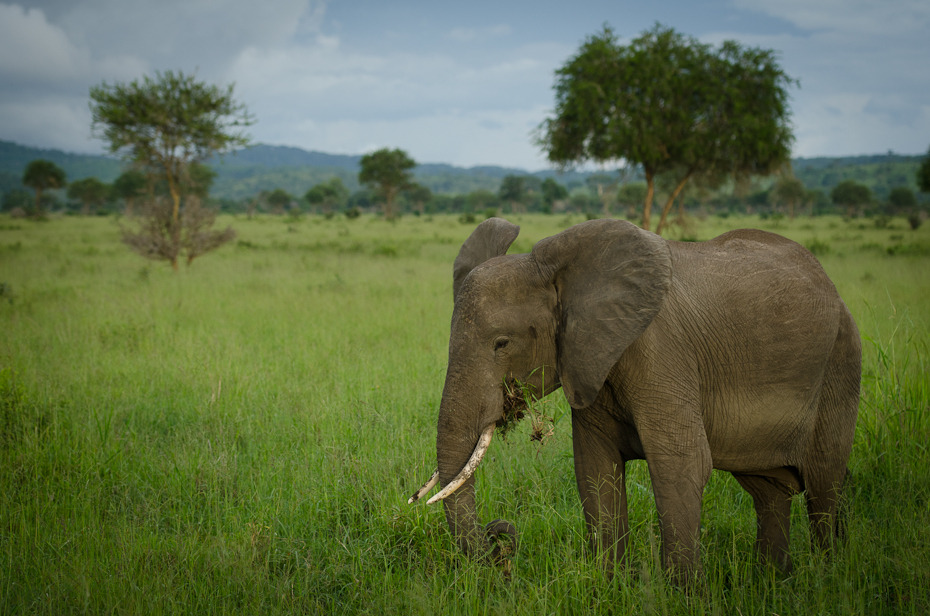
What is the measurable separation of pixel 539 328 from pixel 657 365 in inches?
21.7

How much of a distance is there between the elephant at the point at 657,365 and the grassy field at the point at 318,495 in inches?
11.4

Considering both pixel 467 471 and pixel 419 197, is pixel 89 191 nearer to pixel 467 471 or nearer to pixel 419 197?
pixel 419 197

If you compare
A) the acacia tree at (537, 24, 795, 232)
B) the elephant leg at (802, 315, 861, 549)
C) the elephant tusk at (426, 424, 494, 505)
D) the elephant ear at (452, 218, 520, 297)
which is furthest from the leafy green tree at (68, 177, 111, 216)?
the elephant leg at (802, 315, 861, 549)

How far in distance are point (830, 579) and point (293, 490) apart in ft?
9.98

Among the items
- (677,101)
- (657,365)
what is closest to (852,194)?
(677,101)

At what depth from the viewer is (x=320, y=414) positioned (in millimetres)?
5133

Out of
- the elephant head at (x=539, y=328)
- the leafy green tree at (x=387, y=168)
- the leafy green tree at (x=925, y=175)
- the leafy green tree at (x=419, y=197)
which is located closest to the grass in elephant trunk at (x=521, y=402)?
the elephant head at (x=539, y=328)

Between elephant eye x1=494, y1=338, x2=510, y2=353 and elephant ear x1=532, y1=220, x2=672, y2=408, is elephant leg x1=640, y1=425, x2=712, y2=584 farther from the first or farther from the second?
elephant eye x1=494, y1=338, x2=510, y2=353

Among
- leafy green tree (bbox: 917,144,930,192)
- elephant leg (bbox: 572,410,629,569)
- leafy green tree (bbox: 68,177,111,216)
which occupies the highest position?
leafy green tree (bbox: 68,177,111,216)

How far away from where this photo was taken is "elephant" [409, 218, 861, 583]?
2557mm

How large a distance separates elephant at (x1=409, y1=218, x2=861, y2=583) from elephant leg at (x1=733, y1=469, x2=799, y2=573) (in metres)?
0.10

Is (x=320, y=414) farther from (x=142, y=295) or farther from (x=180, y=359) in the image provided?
(x=142, y=295)

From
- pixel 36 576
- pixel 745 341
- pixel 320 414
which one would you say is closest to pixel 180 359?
pixel 320 414

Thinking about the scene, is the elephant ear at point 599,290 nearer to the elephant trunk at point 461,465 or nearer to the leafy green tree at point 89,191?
the elephant trunk at point 461,465
